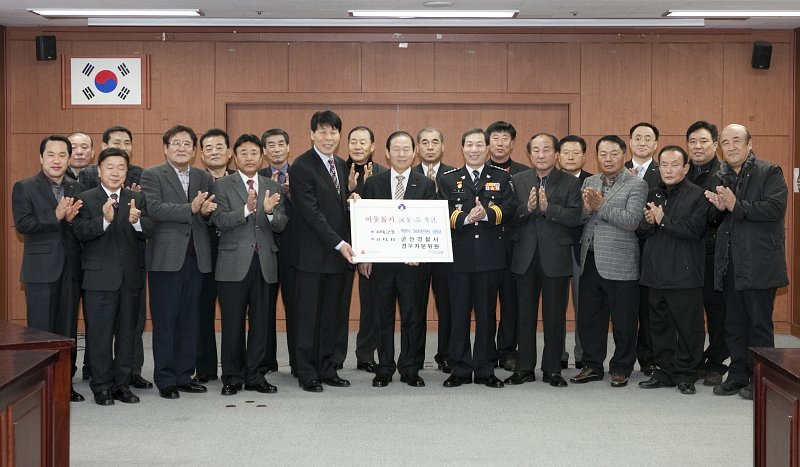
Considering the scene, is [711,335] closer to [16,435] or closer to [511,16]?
[511,16]

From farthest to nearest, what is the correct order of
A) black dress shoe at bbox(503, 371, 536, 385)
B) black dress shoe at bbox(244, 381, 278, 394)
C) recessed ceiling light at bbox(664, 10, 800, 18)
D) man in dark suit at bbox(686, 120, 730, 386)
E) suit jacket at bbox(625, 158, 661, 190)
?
recessed ceiling light at bbox(664, 10, 800, 18)
suit jacket at bbox(625, 158, 661, 190)
man in dark suit at bbox(686, 120, 730, 386)
black dress shoe at bbox(503, 371, 536, 385)
black dress shoe at bbox(244, 381, 278, 394)

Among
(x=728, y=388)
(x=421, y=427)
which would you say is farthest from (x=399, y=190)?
(x=728, y=388)

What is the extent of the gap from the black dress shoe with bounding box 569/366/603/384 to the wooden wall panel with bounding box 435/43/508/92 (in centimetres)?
349

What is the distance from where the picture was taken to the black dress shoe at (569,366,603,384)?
6375mm

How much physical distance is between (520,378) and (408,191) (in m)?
1.51

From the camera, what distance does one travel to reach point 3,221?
8.80 meters

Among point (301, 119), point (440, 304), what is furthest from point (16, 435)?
point (301, 119)

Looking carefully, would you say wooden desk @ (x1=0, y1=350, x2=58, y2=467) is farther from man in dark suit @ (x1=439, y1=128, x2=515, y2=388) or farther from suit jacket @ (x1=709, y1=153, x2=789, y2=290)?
suit jacket @ (x1=709, y1=153, x2=789, y2=290)

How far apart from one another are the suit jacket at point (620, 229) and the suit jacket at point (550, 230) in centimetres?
19

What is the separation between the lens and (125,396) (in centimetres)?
579

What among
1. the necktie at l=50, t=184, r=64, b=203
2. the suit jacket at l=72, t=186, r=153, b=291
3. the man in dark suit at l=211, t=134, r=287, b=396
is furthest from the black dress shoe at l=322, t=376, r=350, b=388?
the necktie at l=50, t=184, r=64, b=203

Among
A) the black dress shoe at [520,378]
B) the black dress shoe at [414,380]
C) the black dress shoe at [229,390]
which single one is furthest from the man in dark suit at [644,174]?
the black dress shoe at [229,390]

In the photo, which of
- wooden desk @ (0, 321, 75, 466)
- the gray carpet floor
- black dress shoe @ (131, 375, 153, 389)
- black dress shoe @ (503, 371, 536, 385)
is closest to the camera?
wooden desk @ (0, 321, 75, 466)

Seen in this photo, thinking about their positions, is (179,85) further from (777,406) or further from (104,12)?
(777,406)
